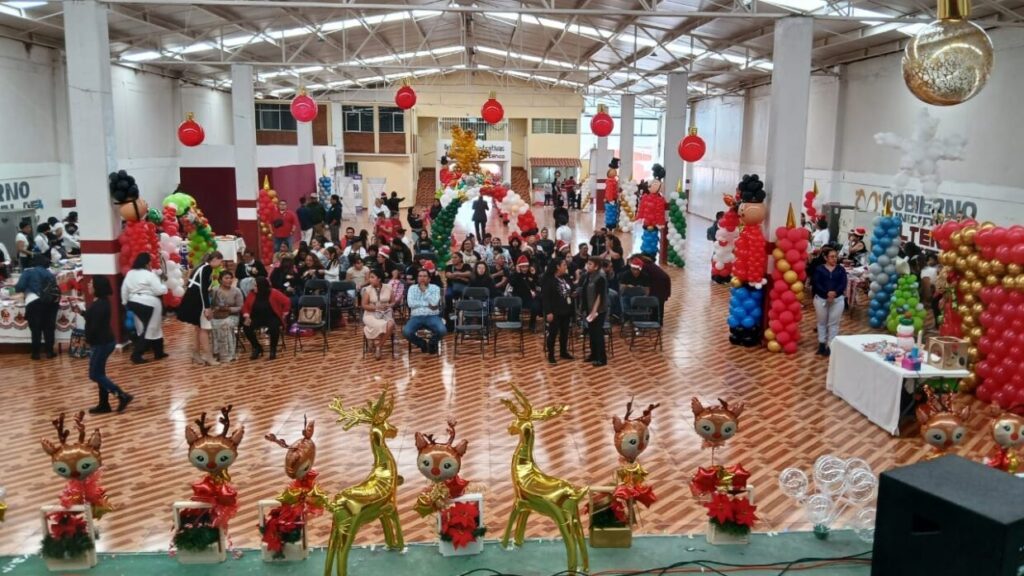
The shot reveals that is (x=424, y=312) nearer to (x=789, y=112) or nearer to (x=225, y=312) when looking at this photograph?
(x=225, y=312)

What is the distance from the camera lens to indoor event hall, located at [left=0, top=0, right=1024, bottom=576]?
4164 mm

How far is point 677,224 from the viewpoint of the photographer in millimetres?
15914

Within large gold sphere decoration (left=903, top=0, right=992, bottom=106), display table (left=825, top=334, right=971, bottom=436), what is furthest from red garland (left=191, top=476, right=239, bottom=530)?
display table (left=825, top=334, right=971, bottom=436)

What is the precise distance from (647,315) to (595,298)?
1.38 metres

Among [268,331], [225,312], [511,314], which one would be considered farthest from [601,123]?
[225,312]

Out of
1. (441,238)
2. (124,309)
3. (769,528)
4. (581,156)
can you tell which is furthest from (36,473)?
(581,156)

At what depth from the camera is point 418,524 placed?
5297 mm

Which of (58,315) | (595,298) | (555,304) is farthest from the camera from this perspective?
(58,315)

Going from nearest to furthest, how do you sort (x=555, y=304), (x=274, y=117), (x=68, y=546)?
(x=68, y=546), (x=555, y=304), (x=274, y=117)

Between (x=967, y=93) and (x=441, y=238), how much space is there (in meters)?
12.3

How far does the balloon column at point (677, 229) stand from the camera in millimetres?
15836

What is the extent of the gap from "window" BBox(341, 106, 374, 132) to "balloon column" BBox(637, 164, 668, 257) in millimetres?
18290

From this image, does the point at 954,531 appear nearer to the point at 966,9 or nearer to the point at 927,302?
the point at 966,9

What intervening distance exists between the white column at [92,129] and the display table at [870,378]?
320 inches
